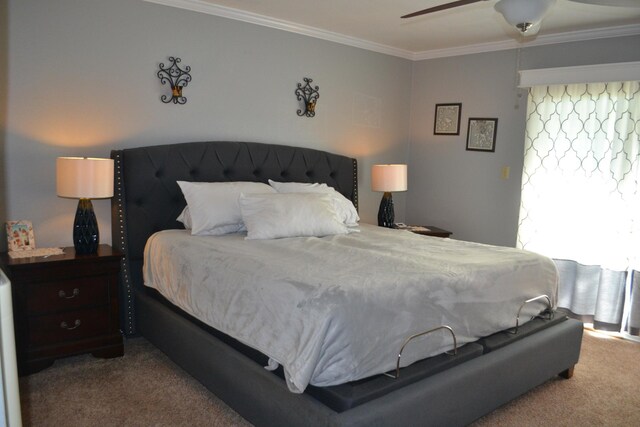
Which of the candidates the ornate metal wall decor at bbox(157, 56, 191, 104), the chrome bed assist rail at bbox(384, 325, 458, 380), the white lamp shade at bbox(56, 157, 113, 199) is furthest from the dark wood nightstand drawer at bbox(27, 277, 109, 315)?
the chrome bed assist rail at bbox(384, 325, 458, 380)

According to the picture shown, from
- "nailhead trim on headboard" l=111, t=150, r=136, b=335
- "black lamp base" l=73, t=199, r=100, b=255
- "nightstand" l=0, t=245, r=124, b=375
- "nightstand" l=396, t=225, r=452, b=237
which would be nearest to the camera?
"nightstand" l=0, t=245, r=124, b=375

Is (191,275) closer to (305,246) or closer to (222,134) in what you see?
(305,246)

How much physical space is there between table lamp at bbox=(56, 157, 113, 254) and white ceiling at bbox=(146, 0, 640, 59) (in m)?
1.29

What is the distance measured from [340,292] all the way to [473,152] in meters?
3.10

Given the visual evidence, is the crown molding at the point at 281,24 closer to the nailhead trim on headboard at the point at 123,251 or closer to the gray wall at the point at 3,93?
the gray wall at the point at 3,93

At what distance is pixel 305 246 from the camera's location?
2717 mm

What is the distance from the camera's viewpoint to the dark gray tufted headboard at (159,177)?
3059 millimetres

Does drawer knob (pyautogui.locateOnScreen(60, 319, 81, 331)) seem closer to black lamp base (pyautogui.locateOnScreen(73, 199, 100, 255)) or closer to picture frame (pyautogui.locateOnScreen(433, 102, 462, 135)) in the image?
black lamp base (pyautogui.locateOnScreen(73, 199, 100, 255))

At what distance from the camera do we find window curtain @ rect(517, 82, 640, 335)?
11.4ft

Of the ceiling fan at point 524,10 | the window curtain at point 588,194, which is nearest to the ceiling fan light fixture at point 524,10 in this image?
the ceiling fan at point 524,10

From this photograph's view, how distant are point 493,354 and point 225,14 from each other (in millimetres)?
2927

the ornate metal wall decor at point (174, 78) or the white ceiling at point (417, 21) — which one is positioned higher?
the white ceiling at point (417, 21)

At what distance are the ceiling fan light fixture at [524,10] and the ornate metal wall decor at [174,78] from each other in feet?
7.33

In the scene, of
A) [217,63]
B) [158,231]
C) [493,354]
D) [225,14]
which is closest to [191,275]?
[158,231]
